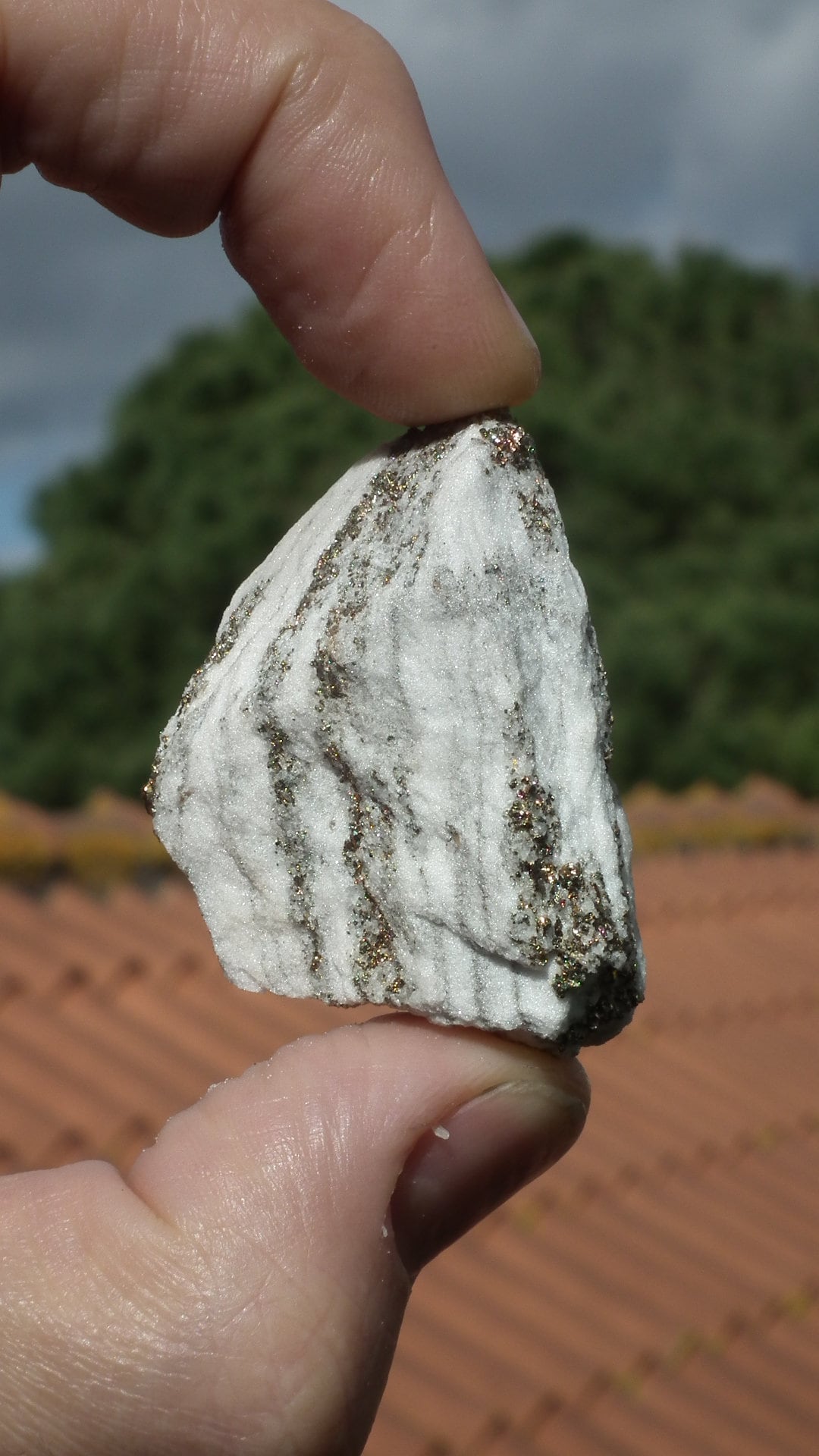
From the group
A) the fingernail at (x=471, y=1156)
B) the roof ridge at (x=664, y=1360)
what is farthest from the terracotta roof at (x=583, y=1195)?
the fingernail at (x=471, y=1156)

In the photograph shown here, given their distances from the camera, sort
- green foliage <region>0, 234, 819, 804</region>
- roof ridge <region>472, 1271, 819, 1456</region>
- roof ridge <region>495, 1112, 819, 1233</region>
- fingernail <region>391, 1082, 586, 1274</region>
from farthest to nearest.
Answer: green foliage <region>0, 234, 819, 804</region> < roof ridge <region>495, 1112, 819, 1233</region> < roof ridge <region>472, 1271, 819, 1456</region> < fingernail <region>391, 1082, 586, 1274</region>

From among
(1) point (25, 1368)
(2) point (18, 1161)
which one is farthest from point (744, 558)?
(1) point (25, 1368)

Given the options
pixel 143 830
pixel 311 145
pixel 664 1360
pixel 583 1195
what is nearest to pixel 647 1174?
pixel 583 1195

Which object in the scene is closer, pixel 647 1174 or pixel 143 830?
pixel 647 1174

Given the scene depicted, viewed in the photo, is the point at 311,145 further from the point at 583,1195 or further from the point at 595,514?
the point at 595,514

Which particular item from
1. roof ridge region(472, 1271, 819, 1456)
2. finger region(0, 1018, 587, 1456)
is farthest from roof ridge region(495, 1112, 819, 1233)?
finger region(0, 1018, 587, 1456)

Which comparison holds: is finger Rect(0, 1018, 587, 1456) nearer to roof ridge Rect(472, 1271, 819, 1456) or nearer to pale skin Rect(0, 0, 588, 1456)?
pale skin Rect(0, 0, 588, 1456)

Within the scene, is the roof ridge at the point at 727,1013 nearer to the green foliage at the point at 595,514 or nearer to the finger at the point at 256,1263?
the finger at the point at 256,1263
